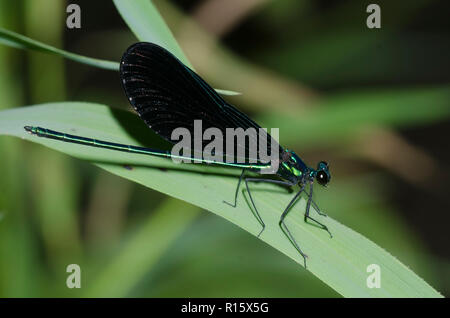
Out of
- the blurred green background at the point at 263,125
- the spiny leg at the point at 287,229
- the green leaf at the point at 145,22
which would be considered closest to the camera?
the spiny leg at the point at 287,229

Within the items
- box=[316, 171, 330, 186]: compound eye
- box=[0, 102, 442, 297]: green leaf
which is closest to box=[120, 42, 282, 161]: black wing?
box=[0, 102, 442, 297]: green leaf

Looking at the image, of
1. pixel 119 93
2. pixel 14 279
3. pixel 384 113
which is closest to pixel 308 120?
pixel 384 113

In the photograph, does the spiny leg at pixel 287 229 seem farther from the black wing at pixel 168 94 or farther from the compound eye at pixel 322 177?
the black wing at pixel 168 94

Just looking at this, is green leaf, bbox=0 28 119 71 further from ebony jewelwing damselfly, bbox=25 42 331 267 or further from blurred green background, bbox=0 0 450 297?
blurred green background, bbox=0 0 450 297

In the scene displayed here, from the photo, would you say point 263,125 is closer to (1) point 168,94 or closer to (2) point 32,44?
(1) point 168,94

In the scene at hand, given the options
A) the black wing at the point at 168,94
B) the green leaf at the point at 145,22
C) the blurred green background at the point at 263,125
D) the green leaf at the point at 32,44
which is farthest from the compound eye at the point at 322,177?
the green leaf at the point at 32,44

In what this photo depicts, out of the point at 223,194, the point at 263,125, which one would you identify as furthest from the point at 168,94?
the point at 263,125
